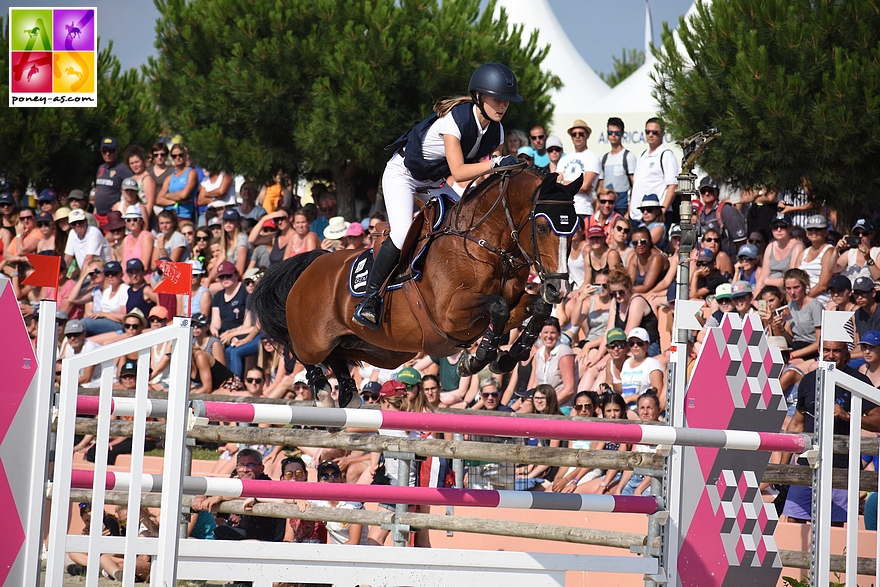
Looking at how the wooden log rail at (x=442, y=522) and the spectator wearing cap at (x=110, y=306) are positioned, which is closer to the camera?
the wooden log rail at (x=442, y=522)

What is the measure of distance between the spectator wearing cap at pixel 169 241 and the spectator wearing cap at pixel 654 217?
5486mm

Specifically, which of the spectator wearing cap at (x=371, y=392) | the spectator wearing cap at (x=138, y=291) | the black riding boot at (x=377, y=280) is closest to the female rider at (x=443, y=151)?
the black riding boot at (x=377, y=280)

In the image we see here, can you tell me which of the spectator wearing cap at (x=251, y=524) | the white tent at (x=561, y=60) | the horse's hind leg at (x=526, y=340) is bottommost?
the spectator wearing cap at (x=251, y=524)

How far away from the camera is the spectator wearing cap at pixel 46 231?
13266 millimetres

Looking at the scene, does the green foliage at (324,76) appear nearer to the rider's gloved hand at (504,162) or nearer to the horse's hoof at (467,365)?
the rider's gloved hand at (504,162)

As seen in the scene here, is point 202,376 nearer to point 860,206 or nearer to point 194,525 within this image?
point 194,525

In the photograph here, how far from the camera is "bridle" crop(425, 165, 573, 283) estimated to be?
5.34 meters

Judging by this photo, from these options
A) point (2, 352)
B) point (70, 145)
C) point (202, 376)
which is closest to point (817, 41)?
point (202, 376)

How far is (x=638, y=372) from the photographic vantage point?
27.0 ft

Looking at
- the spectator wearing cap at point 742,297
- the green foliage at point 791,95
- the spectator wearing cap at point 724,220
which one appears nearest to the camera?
the spectator wearing cap at point 742,297

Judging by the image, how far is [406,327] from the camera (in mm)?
5961

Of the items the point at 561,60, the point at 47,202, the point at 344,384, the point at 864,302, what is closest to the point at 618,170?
the point at 864,302

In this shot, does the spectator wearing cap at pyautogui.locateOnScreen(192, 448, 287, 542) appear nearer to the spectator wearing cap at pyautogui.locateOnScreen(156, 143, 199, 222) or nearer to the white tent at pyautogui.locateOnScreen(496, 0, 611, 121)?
the spectator wearing cap at pyautogui.locateOnScreen(156, 143, 199, 222)

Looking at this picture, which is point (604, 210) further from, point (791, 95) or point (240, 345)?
point (240, 345)
